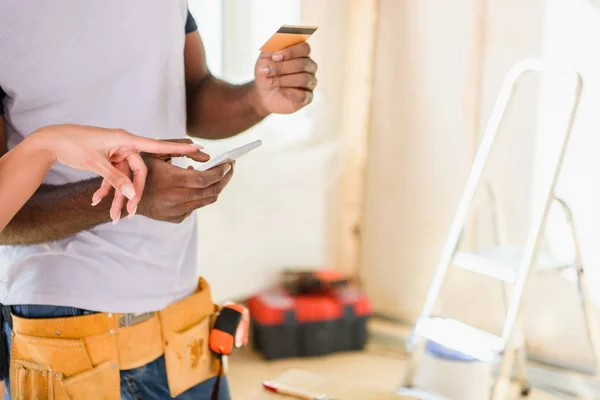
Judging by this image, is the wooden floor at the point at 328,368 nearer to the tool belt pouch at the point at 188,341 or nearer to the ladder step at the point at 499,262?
the ladder step at the point at 499,262

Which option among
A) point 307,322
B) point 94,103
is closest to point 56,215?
point 94,103

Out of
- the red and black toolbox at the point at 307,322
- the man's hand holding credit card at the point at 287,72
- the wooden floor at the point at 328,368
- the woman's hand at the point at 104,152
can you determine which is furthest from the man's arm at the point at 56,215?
the red and black toolbox at the point at 307,322

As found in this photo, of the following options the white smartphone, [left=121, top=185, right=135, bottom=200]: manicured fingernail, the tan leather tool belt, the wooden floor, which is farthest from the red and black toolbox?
[left=121, top=185, right=135, bottom=200]: manicured fingernail

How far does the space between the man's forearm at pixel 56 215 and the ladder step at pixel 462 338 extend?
4.29 feet

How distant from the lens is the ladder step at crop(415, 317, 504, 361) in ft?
6.42

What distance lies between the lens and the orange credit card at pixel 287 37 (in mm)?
1118

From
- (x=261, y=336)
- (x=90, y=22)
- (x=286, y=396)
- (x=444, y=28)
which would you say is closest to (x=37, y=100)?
(x=90, y=22)

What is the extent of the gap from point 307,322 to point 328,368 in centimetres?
20

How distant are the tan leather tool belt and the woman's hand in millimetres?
308

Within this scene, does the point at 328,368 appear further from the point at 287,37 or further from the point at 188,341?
the point at 287,37

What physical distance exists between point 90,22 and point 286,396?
3.13 feet

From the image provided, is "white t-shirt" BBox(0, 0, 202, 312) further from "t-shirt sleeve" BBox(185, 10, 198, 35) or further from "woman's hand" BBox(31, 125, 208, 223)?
"woman's hand" BBox(31, 125, 208, 223)

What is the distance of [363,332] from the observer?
287 centimetres

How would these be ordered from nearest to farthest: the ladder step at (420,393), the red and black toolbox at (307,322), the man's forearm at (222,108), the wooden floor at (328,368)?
the man's forearm at (222,108) → the ladder step at (420,393) → the wooden floor at (328,368) → the red and black toolbox at (307,322)
